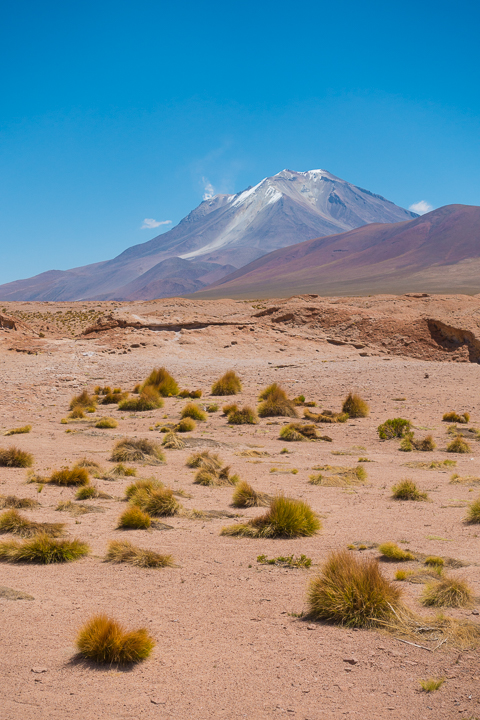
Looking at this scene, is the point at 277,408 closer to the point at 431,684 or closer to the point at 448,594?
the point at 448,594

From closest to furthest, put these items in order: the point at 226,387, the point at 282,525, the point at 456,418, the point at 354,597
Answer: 1. the point at 354,597
2. the point at 282,525
3. the point at 456,418
4. the point at 226,387

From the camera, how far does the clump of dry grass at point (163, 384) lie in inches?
745

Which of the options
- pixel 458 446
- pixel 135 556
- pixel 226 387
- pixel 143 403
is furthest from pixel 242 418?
pixel 135 556

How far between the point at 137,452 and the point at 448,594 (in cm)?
713

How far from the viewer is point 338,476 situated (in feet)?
31.9

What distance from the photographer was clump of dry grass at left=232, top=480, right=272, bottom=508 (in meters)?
8.01

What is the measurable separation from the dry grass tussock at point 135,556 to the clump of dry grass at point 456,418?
11175mm

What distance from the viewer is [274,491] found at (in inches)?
346

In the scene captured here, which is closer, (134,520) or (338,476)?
(134,520)

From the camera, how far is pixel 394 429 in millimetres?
13422

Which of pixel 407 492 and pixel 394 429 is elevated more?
pixel 394 429

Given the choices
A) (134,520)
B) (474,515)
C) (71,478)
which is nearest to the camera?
(134,520)

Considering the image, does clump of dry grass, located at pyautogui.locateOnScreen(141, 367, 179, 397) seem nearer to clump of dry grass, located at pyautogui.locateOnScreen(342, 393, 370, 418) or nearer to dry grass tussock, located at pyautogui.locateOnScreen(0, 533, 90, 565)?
clump of dry grass, located at pyautogui.locateOnScreen(342, 393, 370, 418)

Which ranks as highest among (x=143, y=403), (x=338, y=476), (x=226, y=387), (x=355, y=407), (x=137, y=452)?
(x=226, y=387)
